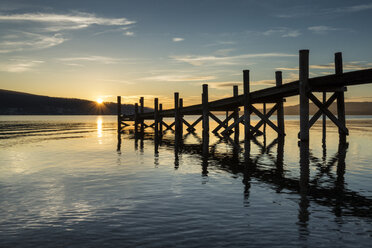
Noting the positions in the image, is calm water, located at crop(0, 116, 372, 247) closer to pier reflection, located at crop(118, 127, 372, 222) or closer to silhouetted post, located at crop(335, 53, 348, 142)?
pier reflection, located at crop(118, 127, 372, 222)

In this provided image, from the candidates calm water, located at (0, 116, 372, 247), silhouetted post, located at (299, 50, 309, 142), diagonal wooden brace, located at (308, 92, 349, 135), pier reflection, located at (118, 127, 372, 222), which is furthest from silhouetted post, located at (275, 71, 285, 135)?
calm water, located at (0, 116, 372, 247)

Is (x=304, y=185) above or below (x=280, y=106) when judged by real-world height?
below

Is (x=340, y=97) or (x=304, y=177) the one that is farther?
(x=340, y=97)

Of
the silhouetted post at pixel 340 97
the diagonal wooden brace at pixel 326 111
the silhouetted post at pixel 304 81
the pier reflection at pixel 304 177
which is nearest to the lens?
the pier reflection at pixel 304 177

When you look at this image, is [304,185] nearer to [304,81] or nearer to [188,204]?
[188,204]

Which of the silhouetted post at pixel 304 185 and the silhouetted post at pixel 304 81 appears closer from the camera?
the silhouetted post at pixel 304 185

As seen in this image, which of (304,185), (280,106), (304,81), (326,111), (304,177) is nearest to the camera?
(304,185)

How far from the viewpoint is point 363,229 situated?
18.4 feet

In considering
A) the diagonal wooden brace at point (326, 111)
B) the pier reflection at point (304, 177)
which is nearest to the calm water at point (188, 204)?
the pier reflection at point (304, 177)

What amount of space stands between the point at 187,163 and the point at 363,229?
8803mm

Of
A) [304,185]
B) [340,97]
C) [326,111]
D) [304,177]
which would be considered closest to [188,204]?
[304,185]

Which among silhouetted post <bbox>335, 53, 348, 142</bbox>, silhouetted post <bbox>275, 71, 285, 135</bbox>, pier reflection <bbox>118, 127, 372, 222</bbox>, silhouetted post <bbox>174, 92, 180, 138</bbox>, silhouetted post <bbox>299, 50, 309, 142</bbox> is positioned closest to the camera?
pier reflection <bbox>118, 127, 372, 222</bbox>

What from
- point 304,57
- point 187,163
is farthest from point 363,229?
point 304,57

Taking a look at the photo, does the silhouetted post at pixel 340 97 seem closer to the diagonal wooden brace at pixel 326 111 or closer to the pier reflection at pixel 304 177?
the diagonal wooden brace at pixel 326 111
